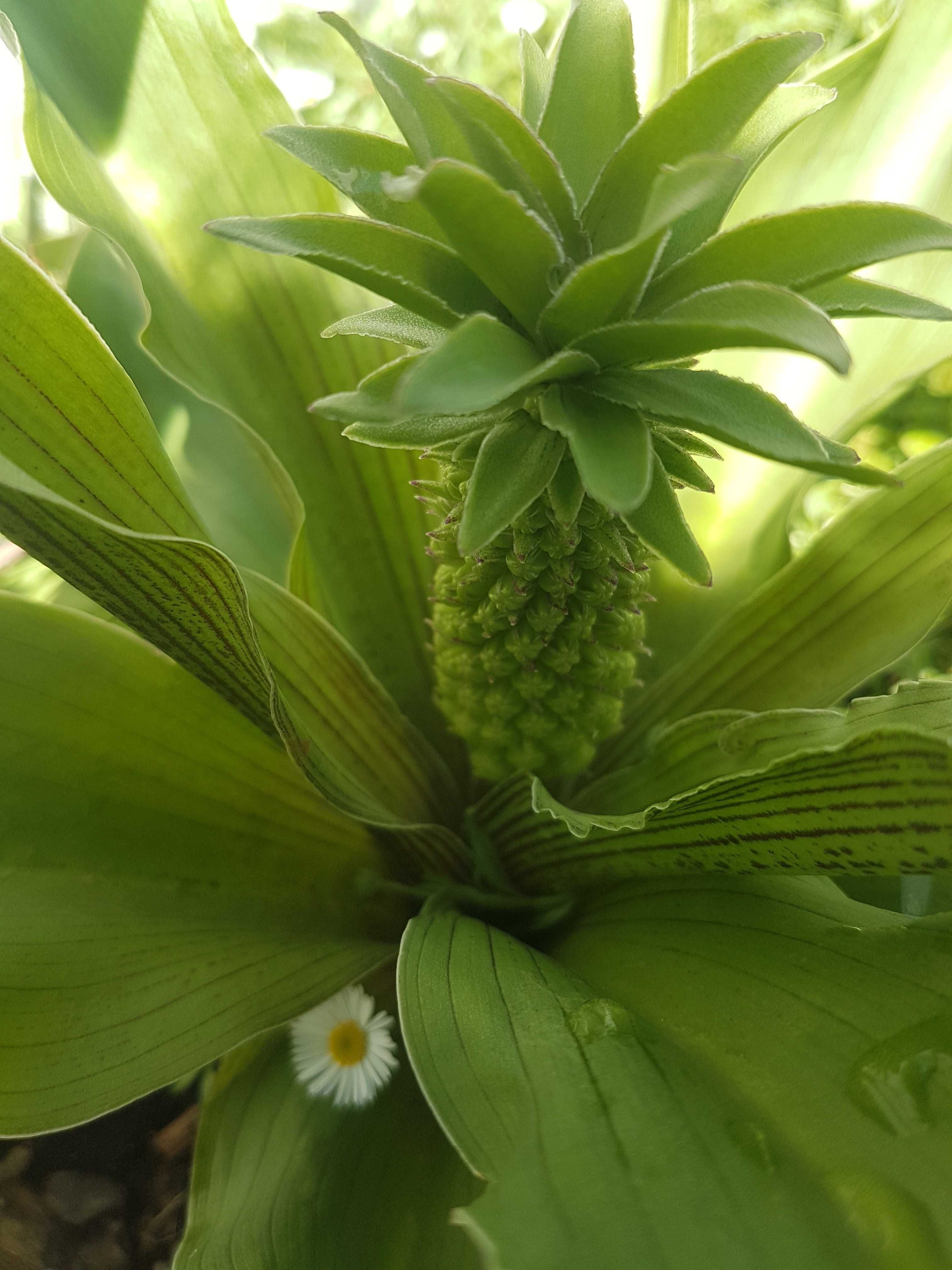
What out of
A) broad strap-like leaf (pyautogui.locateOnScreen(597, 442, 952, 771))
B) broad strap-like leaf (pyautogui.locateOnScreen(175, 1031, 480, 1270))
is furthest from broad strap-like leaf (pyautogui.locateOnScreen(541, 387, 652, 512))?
broad strap-like leaf (pyautogui.locateOnScreen(175, 1031, 480, 1270))

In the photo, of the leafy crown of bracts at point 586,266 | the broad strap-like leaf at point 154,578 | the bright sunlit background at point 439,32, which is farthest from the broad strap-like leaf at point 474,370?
the bright sunlit background at point 439,32

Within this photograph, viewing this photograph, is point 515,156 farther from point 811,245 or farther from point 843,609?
point 843,609

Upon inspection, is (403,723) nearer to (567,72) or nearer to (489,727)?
(489,727)

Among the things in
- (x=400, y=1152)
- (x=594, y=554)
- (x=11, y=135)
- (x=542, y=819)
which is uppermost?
(x=11, y=135)

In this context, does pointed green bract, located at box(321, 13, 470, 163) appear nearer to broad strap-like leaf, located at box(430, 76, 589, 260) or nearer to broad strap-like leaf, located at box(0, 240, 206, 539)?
broad strap-like leaf, located at box(430, 76, 589, 260)

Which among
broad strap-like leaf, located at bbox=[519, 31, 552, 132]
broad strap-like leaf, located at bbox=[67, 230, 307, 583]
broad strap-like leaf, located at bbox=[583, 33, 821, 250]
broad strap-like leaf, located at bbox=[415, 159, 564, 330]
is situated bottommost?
broad strap-like leaf, located at bbox=[415, 159, 564, 330]

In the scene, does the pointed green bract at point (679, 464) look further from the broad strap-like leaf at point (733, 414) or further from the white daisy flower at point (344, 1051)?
the white daisy flower at point (344, 1051)

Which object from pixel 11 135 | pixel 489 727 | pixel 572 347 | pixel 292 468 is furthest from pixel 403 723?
pixel 11 135

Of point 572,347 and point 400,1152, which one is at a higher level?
point 572,347
